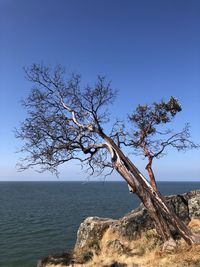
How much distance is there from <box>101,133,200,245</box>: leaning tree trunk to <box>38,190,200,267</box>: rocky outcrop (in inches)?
58.4

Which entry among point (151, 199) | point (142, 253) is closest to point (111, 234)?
point (142, 253)

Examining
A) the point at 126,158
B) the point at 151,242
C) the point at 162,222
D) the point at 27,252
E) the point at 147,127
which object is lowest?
the point at 27,252

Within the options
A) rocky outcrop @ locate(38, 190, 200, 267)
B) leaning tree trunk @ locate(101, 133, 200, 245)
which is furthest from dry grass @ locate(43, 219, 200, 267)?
leaning tree trunk @ locate(101, 133, 200, 245)

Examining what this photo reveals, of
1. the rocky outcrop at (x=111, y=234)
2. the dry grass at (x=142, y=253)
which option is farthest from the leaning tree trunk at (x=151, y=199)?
the rocky outcrop at (x=111, y=234)

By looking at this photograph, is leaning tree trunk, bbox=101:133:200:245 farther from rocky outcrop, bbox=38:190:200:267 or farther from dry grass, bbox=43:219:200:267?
rocky outcrop, bbox=38:190:200:267

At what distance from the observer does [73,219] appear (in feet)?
179

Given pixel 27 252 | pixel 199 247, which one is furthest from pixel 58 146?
pixel 27 252

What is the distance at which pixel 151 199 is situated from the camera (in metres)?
18.5

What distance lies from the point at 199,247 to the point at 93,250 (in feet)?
21.5

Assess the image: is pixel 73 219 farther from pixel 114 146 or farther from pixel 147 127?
pixel 114 146

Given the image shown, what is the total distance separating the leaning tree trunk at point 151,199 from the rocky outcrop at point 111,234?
1.48 meters

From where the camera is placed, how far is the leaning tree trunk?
18.1 m

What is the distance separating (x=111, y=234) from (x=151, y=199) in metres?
4.50

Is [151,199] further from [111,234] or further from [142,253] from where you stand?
[111,234]
